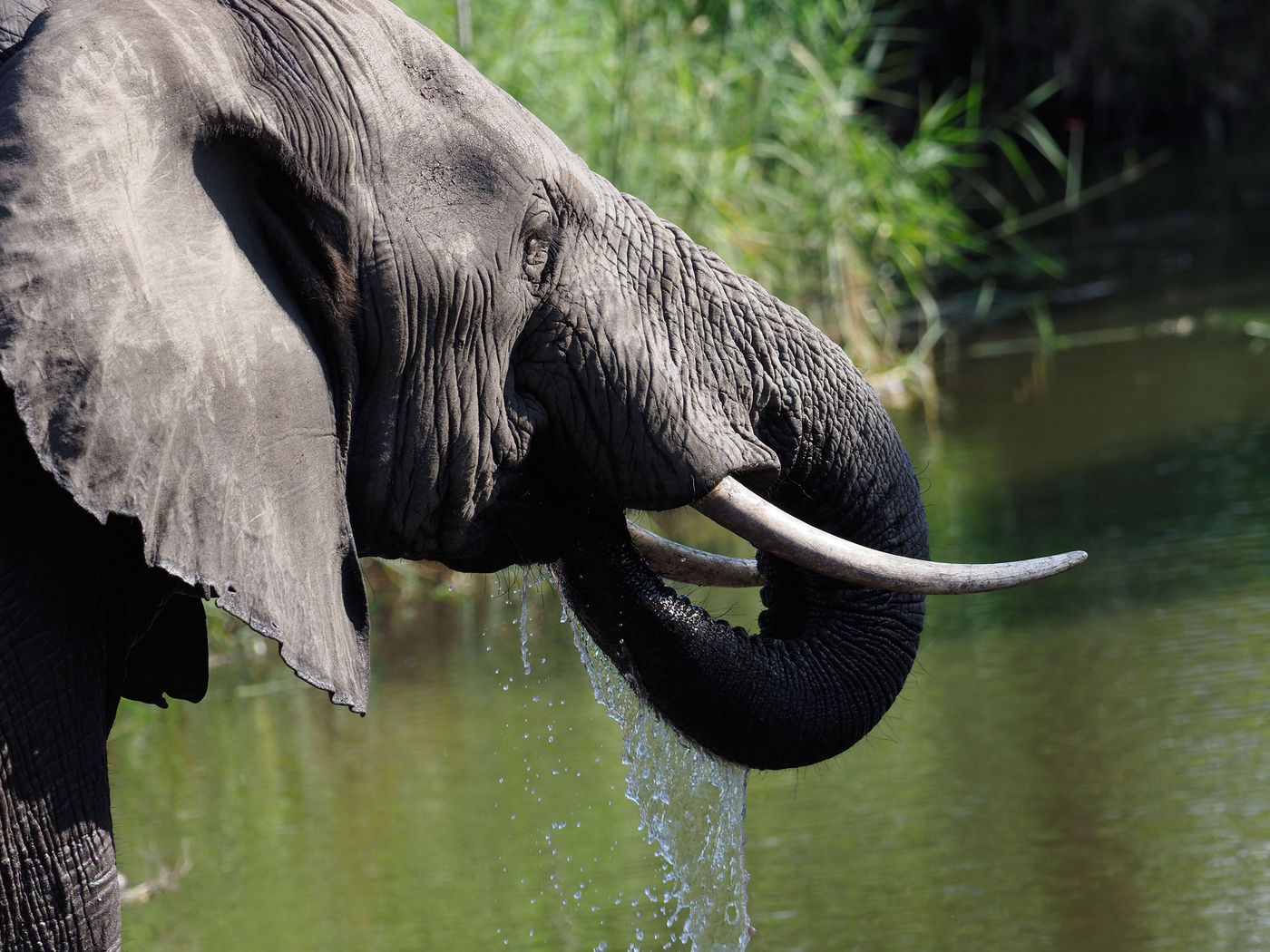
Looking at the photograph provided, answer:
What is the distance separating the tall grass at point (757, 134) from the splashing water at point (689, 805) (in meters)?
5.01

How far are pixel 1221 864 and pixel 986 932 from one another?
21.8 inches

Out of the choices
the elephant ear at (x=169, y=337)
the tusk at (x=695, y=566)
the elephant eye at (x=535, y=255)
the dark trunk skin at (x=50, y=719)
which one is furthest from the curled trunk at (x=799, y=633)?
the dark trunk skin at (x=50, y=719)

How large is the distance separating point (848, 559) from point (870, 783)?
216 centimetres

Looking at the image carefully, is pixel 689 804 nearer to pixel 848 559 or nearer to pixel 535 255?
pixel 848 559

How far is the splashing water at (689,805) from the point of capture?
325 cm

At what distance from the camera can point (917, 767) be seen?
16.1ft

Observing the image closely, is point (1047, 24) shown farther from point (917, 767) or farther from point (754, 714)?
point (754, 714)

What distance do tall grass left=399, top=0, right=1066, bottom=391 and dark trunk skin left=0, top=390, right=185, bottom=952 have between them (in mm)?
5867

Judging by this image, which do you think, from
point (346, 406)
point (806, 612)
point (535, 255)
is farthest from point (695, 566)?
point (346, 406)

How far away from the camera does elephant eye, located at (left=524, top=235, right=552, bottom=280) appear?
2.84 meters

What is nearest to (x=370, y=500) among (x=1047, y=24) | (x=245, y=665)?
(x=245, y=665)

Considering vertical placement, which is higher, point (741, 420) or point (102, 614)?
point (741, 420)

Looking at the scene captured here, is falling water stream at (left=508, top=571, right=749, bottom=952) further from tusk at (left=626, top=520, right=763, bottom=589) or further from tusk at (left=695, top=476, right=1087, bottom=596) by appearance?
tusk at (left=695, top=476, right=1087, bottom=596)

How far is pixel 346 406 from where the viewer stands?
2.69 metres
